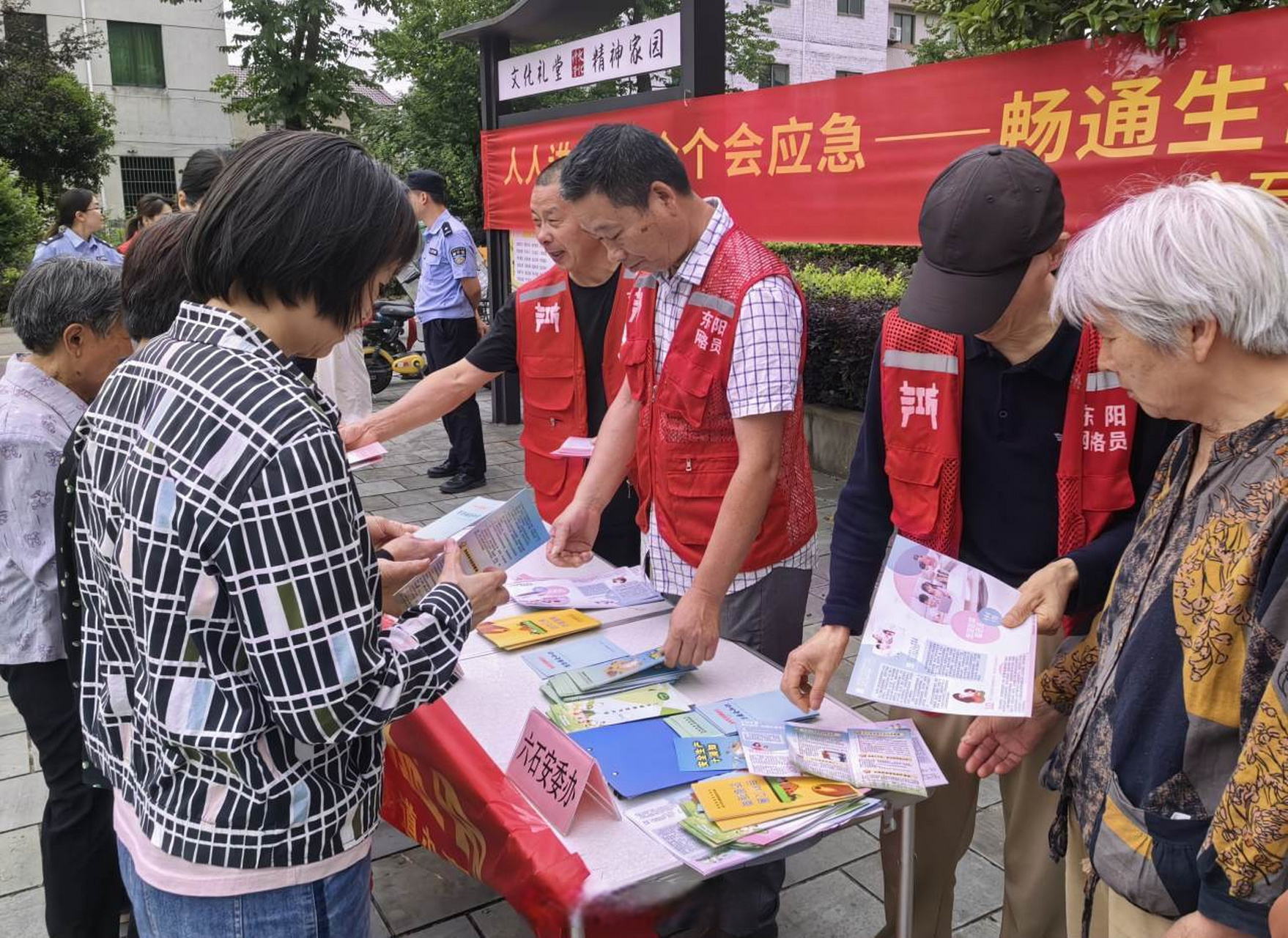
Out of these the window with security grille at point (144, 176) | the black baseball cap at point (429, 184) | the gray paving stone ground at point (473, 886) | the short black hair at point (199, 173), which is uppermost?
the window with security grille at point (144, 176)

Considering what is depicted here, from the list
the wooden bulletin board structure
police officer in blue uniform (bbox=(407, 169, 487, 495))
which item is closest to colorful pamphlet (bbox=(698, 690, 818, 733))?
the wooden bulletin board structure

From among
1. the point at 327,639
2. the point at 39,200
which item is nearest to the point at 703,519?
the point at 327,639

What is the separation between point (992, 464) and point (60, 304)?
1.81m

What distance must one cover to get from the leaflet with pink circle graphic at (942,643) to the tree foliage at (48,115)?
22937 millimetres

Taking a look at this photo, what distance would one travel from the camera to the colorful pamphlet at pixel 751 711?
165 cm

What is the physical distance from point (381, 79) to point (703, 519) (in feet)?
62.7

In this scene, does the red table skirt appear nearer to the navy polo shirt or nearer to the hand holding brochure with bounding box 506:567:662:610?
the hand holding brochure with bounding box 506:567:662:610

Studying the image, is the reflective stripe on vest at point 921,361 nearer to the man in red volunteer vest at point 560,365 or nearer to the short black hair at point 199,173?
the man in red volunteer vest at point 560,365

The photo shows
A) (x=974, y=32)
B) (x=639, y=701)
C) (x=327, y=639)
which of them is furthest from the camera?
(x=974, y=32)

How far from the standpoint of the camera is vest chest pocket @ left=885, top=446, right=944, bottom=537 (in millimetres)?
1687

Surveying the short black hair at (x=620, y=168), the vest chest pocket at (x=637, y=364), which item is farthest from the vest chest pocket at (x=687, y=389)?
the short black hair at (x=620, y=168)

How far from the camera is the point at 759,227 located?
4.49 meters

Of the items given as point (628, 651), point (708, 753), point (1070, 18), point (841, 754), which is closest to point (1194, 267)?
point (841, 754)

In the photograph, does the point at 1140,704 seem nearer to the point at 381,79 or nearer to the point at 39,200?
the point at 381,79
